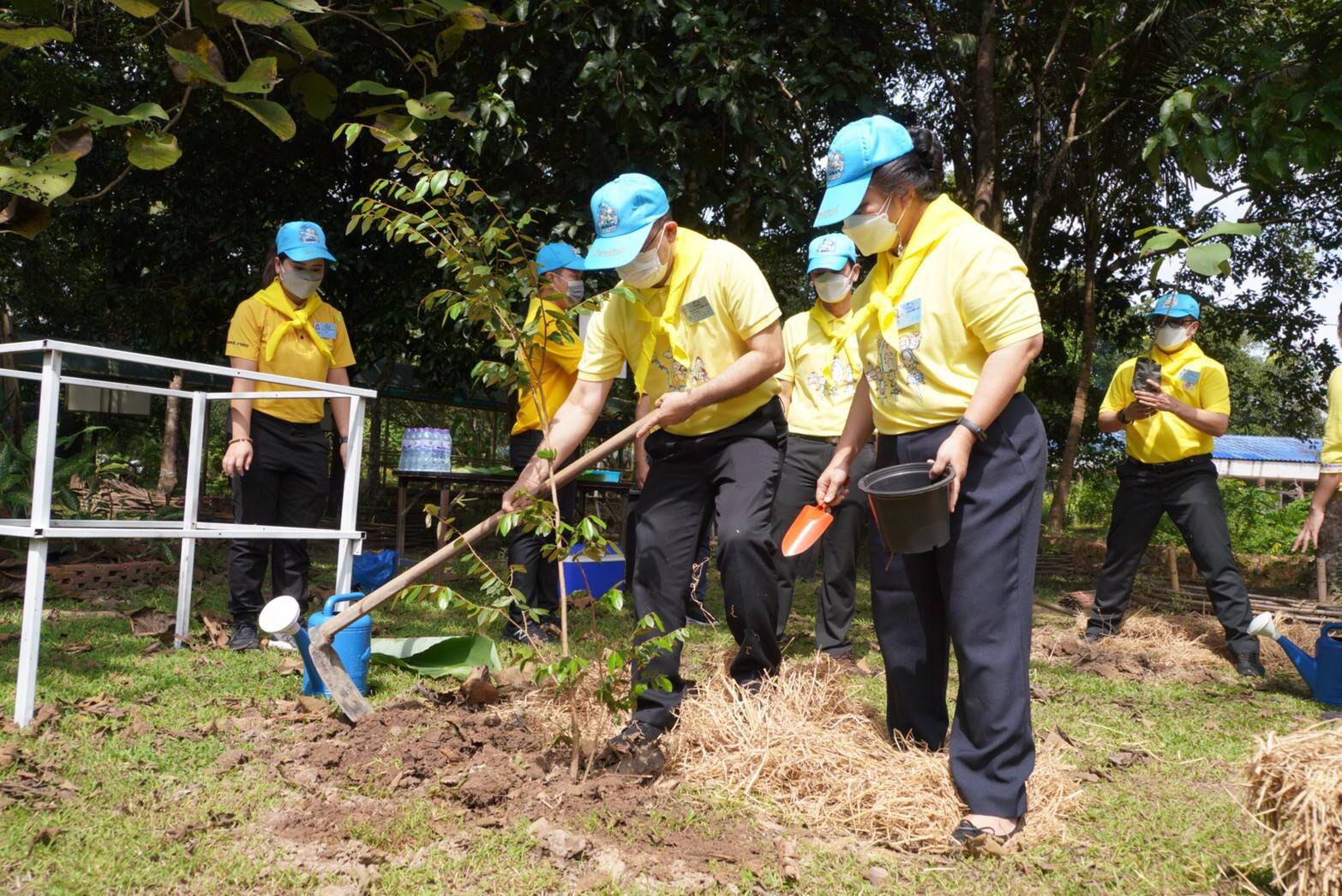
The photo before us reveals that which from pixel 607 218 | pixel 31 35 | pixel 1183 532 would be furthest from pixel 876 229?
pixel 1183 532

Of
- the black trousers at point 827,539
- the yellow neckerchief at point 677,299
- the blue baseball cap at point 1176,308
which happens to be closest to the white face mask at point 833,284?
the black trousers at point 827,539

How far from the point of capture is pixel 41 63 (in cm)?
843

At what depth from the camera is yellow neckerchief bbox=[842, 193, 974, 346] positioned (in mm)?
2869

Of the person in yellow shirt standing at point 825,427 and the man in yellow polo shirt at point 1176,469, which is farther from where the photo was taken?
the man in yellow polo shirt at point 1176,469

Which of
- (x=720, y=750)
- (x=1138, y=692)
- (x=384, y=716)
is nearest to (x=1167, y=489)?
(x=1138, y=692)

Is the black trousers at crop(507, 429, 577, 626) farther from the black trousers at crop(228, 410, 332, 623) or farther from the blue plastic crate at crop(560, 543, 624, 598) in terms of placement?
the black trousers at crop(228, 410, 332, 623)

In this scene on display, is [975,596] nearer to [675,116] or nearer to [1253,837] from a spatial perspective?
[1253,837]

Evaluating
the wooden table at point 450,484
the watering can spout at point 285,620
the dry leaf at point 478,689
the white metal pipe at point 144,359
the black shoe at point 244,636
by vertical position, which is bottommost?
the black shoe at point 244,636

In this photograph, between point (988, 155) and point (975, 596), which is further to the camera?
point (988, 155)

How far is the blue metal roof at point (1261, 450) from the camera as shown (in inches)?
1772

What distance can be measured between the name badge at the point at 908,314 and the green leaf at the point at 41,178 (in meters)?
2.33

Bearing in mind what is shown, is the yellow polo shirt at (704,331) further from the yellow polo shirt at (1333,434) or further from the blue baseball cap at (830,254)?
the yellow polo shirt at (1333,434)

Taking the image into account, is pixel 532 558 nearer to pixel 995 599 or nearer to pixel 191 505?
pixel 191 505

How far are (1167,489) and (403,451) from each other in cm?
481
